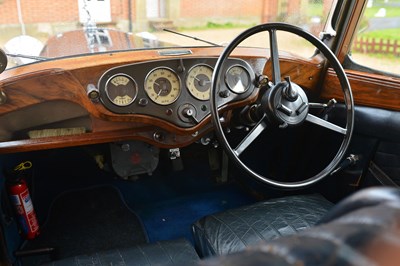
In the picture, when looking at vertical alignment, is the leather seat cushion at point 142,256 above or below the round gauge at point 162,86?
below

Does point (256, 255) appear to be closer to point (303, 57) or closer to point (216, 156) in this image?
point (303, 57)

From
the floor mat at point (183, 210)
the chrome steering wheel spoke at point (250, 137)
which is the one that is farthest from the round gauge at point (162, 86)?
the floor mat at point (183, 210)

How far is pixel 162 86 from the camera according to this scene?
1.61 metres

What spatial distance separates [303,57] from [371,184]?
0.72 meters

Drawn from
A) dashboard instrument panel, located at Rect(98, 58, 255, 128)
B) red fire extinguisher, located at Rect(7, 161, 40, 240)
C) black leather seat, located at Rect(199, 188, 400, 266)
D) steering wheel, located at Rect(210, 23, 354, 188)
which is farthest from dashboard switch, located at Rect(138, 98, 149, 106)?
black leather seat, located at Rect(199, 188, 400, 266)

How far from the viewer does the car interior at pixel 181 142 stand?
4.95 ft

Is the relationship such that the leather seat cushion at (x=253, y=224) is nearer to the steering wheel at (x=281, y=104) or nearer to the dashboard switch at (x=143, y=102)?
the steering wheel at (x=281, y=104)

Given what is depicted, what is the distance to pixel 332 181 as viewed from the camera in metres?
2.09

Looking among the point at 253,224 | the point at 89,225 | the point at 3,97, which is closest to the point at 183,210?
the point at 89,225

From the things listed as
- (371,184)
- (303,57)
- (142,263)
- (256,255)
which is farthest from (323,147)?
(256,255)

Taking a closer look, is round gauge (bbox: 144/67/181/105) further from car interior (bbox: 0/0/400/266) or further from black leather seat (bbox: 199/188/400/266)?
black leather seat (bbox: 199/188/400/266)

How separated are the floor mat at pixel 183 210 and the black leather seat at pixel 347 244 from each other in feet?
5.59

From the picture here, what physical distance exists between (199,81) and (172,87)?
12 centimetres

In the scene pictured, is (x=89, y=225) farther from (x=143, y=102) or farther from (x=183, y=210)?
(x=143, y=102)
